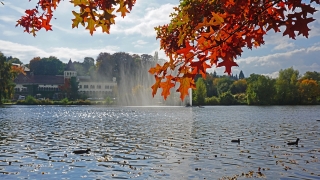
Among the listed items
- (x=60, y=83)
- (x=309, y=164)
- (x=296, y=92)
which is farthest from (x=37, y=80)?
(x=309, y=164)

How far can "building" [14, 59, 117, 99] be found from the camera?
149250 millimetres

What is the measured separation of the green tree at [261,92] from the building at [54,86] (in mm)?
58006

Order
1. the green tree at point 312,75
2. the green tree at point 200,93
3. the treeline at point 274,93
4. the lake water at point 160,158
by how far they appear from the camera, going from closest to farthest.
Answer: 1. the lake water at point 160,158
2. the green tree at point 200,93
3. the treeline at point 274,93
4. the green tree at point 312,75

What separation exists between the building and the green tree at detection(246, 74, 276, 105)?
190ft

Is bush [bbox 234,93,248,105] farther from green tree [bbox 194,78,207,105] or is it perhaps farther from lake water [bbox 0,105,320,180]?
lake water [bbox 0,105,320,180]

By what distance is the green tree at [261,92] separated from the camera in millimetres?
121938

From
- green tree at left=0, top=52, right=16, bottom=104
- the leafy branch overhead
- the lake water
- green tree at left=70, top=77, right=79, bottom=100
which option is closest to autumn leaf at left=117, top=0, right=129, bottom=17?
the leafy branch overhead

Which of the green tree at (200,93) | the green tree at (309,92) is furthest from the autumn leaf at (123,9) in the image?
the green tree at (309,92)

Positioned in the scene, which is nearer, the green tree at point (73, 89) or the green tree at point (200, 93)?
the green tree at point (200, 93)

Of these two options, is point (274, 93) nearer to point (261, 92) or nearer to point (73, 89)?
point (261, 92)

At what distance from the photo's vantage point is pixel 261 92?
122500 mm

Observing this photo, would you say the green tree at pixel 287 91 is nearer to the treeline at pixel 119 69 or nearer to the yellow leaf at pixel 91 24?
the treeline at pixel 119 69

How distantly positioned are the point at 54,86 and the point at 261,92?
3527 inches

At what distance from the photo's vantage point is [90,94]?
158250 millimetres
